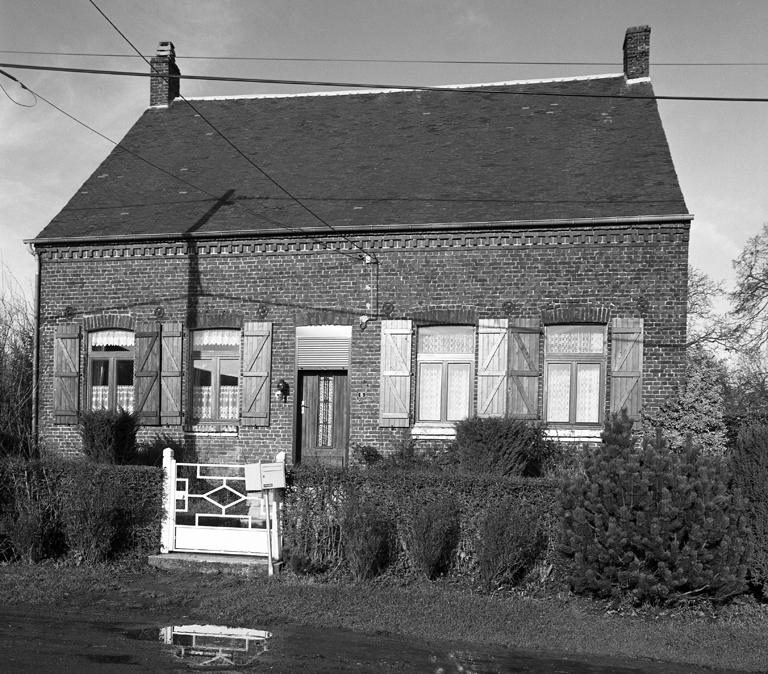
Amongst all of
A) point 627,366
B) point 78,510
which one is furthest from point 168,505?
point 627,366

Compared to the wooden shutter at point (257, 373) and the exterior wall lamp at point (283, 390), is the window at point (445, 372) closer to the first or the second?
the exterior wall lamp at point (283, 390)

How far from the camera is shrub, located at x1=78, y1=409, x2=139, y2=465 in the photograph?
15133 millimetres

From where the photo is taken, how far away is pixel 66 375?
55.2ft

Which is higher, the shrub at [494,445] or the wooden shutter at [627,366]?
the wooden shutter at [627,366]

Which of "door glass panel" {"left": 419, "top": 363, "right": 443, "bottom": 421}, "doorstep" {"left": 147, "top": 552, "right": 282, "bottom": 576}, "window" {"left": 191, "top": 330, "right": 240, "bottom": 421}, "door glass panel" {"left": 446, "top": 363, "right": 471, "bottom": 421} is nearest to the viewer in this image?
"doorstep" {"left": 147, "top": 552, "right": 282, "bottom": 576}

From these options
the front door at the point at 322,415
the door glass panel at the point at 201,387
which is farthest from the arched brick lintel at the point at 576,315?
the door glass panel at the point at 201,387

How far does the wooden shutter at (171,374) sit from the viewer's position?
1628 cm

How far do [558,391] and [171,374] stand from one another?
7.12 m

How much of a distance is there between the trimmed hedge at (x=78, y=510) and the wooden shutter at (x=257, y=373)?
206 inches

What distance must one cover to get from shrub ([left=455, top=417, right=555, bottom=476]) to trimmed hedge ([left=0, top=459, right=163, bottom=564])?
4713 mm

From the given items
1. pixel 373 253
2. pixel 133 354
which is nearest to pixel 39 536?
pixel 133 354

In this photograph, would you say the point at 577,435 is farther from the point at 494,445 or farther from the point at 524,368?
the point at 494,445

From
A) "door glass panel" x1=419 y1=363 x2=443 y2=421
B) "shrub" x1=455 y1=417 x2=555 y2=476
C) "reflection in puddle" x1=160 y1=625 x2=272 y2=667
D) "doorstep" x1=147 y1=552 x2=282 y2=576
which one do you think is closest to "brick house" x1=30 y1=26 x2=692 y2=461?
"door glass panel" x1=419 y1=363 x2=443 y2=421

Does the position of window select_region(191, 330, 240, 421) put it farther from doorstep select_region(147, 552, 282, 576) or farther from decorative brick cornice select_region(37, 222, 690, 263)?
doorstep select_region(147, 552, 282, 576)
